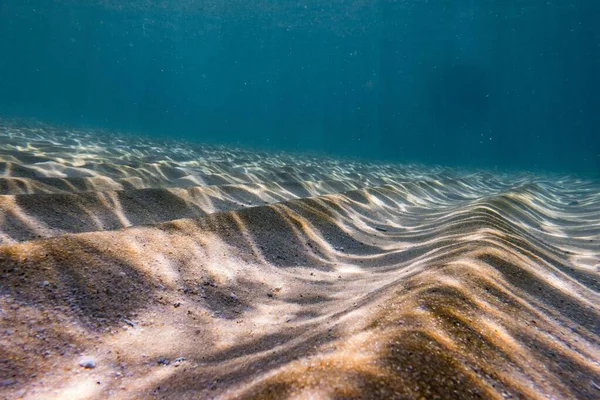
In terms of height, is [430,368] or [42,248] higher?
[430,368]

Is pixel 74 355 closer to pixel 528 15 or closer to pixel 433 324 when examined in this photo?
pixel 433 324

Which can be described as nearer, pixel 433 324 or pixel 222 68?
pixel 433 324

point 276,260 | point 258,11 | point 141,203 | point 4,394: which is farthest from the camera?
point 258,11

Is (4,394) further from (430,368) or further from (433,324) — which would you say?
(433,324)

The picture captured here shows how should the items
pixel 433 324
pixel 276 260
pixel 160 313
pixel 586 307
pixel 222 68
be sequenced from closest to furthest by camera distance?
pixel 433 324
pixel 160 313
pixel 586 307
pixel 276 260
pixel 222 68

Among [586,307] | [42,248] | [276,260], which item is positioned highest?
[586,307]

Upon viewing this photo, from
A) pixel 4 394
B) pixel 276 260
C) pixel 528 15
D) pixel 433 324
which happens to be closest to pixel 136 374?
pixel 4 394

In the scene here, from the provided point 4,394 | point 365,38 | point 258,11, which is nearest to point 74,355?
point 4,394
